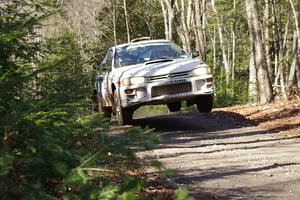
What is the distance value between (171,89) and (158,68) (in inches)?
20.3

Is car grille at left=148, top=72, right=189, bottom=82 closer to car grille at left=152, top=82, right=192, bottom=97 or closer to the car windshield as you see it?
car grille at left=152, top=82, right=192, bottom=97

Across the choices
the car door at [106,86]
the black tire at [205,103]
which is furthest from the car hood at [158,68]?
the black tire at [205,103]

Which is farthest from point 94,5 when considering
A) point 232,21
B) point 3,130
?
point 3,130

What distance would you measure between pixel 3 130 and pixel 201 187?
158 inches

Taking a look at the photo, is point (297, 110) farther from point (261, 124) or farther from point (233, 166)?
point (233, 166)

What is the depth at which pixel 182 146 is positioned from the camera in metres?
9.24

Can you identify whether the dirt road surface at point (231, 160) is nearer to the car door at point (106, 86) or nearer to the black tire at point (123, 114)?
the black tire at point (123, 114)

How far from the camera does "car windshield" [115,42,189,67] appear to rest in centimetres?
1189

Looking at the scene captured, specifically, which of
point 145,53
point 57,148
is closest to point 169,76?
point 145,53

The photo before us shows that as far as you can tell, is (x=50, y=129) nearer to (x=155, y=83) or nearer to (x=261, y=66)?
(x=155, y=83)

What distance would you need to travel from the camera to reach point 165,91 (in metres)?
10.8

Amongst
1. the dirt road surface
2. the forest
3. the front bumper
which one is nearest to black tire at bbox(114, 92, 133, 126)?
the front bumper

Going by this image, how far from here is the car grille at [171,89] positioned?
1078 cm

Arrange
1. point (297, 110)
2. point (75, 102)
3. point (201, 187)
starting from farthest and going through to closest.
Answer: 1. point (297, 110)
2. point (201, 187)
3. point (75, 102)
